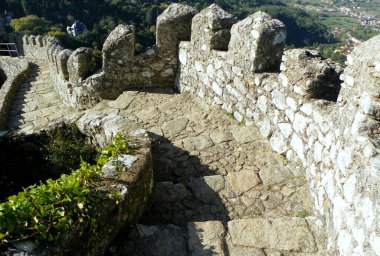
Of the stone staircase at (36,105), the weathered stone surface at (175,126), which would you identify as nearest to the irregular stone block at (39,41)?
the stone staircase at (36,105)

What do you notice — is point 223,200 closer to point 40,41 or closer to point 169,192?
point 169,192

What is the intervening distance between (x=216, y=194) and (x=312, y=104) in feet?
4.43

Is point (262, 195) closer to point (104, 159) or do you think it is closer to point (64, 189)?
point (104, 159)

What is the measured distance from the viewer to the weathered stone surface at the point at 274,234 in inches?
109

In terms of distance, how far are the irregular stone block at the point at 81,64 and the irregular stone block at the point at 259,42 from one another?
3316mm

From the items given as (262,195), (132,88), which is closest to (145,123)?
(132,88)

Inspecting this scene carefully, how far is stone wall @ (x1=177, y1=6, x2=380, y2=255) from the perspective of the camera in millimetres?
2260

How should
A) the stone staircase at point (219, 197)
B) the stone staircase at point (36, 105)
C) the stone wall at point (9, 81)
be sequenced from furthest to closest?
the stone wall at point (9, 81) < the stone staircase at point (36, 105) < the stone staircase at point (219, 197)

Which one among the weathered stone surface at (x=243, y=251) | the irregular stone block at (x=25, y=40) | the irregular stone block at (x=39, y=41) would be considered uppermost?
the weathered stone surface at (x=243, y=251)

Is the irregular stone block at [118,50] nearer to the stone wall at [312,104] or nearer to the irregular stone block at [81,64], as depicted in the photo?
the irregular stone block at [81,64]

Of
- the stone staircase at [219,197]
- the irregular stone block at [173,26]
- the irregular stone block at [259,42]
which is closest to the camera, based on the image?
the stone staircase at [219,197]

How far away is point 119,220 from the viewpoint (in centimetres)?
265

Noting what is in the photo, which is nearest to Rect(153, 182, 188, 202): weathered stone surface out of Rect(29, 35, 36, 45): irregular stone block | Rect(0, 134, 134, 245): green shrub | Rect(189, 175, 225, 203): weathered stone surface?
Rect(189, 175, 225, 203): weathered stone surface

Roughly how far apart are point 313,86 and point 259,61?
96 cm
